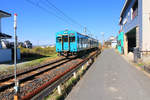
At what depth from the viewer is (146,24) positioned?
11.6m

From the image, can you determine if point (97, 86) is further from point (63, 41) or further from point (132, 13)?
point (132, 13)

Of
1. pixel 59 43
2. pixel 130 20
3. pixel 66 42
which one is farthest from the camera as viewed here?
pixel 130 20

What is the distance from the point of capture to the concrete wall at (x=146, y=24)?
11492 millimetres

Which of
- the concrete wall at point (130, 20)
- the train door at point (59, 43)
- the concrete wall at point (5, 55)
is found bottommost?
the concrete wall at point (5, 55)

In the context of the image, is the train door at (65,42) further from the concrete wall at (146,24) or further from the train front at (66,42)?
the concrete wall at (146,24)

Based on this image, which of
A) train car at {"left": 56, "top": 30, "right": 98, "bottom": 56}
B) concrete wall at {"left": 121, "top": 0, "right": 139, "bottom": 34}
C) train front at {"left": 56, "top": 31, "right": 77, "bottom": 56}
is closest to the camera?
concrete wall at {"left": 121, "top": 0, "right": 139, "bottom": 34}

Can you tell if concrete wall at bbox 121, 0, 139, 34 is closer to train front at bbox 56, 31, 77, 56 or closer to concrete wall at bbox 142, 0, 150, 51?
concrete wall at bbox 142, 0, 150, 51

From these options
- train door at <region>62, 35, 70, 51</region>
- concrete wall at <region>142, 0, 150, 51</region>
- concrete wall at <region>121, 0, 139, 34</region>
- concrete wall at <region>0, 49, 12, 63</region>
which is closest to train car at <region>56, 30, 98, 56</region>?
train door at <region>62, 35, 70, 51</region>

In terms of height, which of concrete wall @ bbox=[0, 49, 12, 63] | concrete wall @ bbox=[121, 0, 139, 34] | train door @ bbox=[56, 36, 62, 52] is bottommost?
concrete wall @ bbox=[0, 49, 12, 63]

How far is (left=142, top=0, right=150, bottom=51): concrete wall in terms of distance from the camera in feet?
37.7

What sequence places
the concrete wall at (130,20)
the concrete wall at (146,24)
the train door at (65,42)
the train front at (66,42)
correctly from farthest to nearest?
the train door at (65,42), the train front at (66,42), the concrete wall at (130,20), the concrete wall at (146,24)

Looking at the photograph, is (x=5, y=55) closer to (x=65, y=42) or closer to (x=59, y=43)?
(x=59, y=43)

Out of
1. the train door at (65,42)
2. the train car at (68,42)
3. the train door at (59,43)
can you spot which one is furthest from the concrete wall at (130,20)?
the train door at (59,43)

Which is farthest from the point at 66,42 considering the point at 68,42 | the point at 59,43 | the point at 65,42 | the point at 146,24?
the point at 146,24
